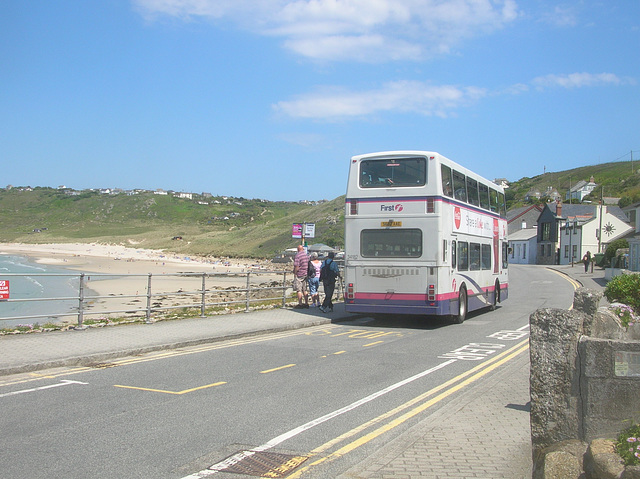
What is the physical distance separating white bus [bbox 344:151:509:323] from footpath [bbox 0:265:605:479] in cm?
235

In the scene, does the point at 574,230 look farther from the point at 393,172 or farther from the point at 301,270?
the point at 393,172

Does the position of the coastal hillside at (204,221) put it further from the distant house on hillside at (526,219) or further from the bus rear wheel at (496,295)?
the bus rear wheel at (496,295)

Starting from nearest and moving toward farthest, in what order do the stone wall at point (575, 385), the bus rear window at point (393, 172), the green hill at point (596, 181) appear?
the stone wall at point (575, 385), the bus rear window at point (393, 172), the green hill at point (596, 181)

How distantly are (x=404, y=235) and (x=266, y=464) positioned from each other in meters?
11.6

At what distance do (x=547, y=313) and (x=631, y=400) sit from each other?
0.82 m

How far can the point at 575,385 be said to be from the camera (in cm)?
456

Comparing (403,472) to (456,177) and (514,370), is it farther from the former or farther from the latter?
(456,177)

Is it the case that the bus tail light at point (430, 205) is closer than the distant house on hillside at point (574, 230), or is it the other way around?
the bus tail light at point (430, 205)

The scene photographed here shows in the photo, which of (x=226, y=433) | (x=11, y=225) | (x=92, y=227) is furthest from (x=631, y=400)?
(x=11, y=225)

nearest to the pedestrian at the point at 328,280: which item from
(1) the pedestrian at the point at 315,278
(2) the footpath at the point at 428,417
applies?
(1) the pedestrian at the point at 315,278

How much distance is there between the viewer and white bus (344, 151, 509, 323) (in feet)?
53.3

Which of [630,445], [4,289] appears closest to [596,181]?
[4,289]

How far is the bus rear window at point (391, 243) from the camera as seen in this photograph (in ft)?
53.9

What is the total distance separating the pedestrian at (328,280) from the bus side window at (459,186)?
15.2 feet
